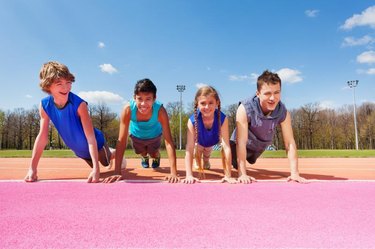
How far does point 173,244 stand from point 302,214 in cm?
105

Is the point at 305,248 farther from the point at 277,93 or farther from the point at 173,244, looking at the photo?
the point at 277,93

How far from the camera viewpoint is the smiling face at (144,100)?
12.7 ft

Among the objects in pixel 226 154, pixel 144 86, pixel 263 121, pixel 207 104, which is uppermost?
pixel 144 86

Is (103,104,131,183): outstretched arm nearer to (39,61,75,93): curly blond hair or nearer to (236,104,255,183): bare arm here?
(39,61,75,93): curly blond hair

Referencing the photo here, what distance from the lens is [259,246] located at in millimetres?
1399

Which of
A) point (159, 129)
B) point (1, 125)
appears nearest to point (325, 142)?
point (159, 129)

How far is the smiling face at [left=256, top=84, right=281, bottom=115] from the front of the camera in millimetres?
3709

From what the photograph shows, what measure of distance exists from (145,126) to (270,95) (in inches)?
85.2

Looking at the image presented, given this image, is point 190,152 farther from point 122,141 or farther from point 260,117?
point 260,117

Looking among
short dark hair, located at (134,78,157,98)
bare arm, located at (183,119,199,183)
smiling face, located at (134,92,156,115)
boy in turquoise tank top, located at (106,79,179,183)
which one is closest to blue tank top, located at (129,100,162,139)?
boy in turquoise tank top, located at (106,79,179,183)

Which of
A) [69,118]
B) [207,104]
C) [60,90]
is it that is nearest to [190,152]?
[207,104]

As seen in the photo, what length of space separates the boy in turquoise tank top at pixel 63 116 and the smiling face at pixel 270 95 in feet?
7.86

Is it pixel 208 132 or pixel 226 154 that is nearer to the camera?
pixel 226 154

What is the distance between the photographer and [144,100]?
3.91 m
